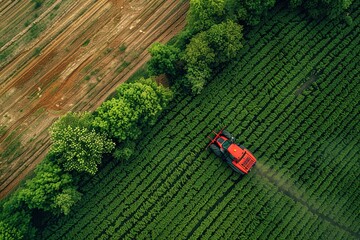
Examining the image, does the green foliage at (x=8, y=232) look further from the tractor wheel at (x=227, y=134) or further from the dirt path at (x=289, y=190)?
the dirt path at (x=289, y=190)

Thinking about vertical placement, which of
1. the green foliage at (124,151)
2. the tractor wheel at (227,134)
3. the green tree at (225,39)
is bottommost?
the tractor wheel at (227,134)

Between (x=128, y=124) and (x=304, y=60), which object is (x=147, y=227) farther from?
(x=304, y=60)

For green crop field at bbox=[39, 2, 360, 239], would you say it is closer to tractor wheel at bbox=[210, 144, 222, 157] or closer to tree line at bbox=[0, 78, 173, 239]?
tractor wheel at bbox=[210, 144, 222, 157]

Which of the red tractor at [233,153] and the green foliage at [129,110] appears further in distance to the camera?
the red tractor at [233,153]

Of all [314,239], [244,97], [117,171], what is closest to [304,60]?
[244,97]

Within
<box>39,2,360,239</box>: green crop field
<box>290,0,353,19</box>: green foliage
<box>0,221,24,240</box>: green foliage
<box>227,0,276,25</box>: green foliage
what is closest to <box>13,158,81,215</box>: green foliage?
<box>0,221,24,240</box>: green foliage

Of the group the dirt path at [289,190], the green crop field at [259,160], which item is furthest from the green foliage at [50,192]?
the dirt path at [289,190]
